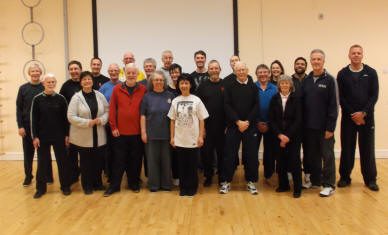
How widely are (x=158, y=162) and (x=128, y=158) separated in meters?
0.35

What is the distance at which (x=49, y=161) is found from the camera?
3.61 meters

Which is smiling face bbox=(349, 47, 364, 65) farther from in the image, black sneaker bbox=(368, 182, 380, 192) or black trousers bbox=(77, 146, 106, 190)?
black trousers bbox=(77, 146, 106, 190)

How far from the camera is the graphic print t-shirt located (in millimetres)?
3412

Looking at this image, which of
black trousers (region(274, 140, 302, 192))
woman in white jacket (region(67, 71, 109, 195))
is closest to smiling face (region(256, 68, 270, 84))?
black trousers (region(274, 140, 302, 192))

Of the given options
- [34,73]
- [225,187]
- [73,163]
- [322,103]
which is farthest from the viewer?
[73,163]

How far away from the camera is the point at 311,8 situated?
5.18 metres

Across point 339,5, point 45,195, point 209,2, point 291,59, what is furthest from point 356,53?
point 45,195

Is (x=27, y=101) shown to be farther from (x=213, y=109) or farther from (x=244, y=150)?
(x=244, y=150)

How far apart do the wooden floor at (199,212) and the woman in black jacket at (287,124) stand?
0.32 m

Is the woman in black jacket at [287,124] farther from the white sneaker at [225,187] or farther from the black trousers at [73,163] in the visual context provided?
the black trousers at [73,163]

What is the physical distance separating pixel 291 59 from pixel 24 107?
3981 millimetres

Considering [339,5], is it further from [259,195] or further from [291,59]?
[259,195]

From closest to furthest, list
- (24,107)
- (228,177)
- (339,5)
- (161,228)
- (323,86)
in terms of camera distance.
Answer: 1. (161,228)
2. (323,86)
3. (228,177)
4. (24,107)
5. (339,5)

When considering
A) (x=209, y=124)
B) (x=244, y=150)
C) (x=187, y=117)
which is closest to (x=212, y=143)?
(x=209, y=124)
